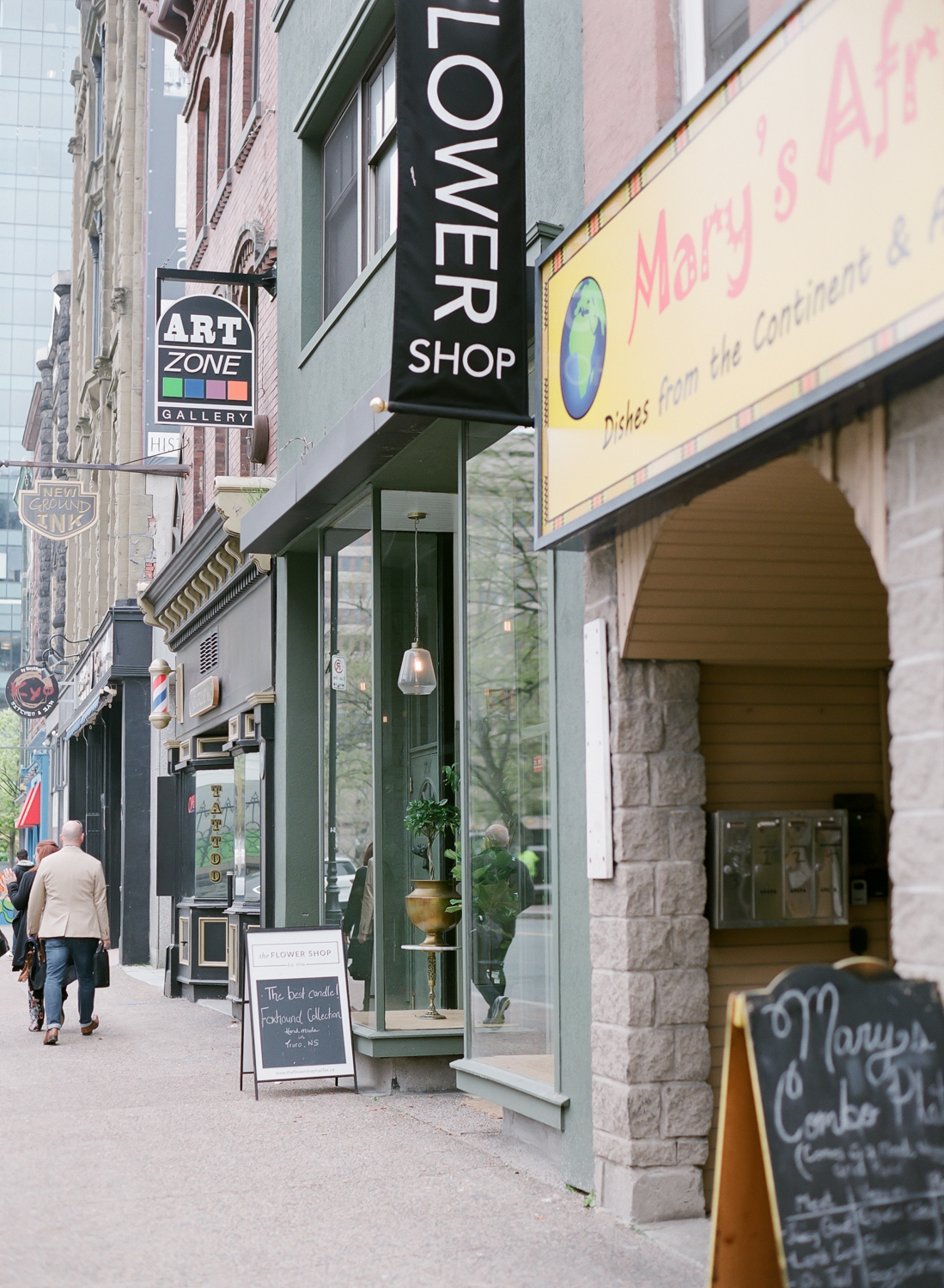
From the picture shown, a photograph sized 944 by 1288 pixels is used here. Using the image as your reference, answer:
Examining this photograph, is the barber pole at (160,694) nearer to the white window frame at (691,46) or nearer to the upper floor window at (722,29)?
the white window frame at (691,46)

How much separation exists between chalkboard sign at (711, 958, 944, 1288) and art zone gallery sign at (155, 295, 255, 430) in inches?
448

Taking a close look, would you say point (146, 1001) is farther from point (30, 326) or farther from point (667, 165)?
point (30, 326)

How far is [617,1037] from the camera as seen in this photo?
634cm

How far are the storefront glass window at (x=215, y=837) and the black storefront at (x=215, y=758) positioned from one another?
14mm

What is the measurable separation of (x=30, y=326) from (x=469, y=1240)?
123 metres

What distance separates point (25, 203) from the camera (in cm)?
11500

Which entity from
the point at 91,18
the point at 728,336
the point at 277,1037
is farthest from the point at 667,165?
the point at 91,18

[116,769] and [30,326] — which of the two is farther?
[30,326]

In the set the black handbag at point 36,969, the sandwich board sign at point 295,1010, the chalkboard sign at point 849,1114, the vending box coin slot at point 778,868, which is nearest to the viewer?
the chalkboard sign at point 849,1114

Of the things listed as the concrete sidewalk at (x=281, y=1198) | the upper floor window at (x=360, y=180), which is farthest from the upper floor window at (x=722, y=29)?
the concrete sidewalk at (x=281, y=1198)

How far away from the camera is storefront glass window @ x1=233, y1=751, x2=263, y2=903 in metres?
14.3

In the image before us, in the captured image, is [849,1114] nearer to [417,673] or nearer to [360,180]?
[417,673]

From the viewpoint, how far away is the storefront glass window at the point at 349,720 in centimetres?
1084

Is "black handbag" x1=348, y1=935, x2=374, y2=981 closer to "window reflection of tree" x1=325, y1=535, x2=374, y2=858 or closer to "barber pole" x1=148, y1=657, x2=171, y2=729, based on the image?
"window reflection of tree" x1=325, y1=535, x2=374, y2=858
